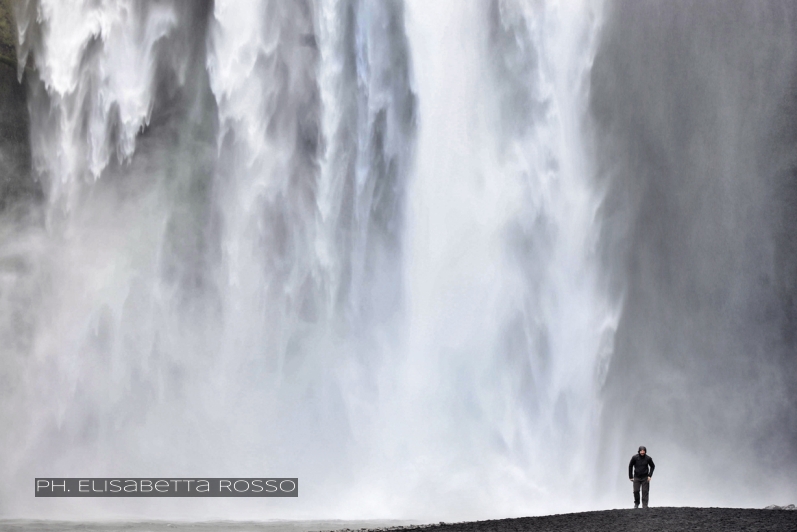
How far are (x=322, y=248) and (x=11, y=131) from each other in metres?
11.8

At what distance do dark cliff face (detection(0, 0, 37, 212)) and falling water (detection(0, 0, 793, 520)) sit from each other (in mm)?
735

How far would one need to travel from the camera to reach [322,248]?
1036 inches

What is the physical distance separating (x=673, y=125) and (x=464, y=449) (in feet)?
41.5

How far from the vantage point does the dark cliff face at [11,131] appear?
1067 inches

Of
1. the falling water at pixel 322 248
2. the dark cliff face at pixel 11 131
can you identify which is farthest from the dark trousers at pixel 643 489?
the dark cliff face at pixel 11 131

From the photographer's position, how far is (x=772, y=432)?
25141mm

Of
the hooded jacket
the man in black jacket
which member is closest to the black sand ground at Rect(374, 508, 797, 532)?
the man in black jacket

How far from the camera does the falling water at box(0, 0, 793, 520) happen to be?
23453mm

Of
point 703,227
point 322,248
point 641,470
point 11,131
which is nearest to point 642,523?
point 641,470

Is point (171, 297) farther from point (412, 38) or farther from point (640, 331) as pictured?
point (640, 331)

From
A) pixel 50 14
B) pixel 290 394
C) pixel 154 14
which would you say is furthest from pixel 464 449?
pixel 50 14

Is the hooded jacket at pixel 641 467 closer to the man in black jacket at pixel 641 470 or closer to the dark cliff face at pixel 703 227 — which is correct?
the man in black jacket at pixel 641 470

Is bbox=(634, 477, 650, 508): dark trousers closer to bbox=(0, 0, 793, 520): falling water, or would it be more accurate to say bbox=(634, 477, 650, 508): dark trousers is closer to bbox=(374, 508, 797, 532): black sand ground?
bbox=(374, 508, 797, 532): black sand ground

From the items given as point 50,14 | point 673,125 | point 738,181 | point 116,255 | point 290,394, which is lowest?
point 290,394
